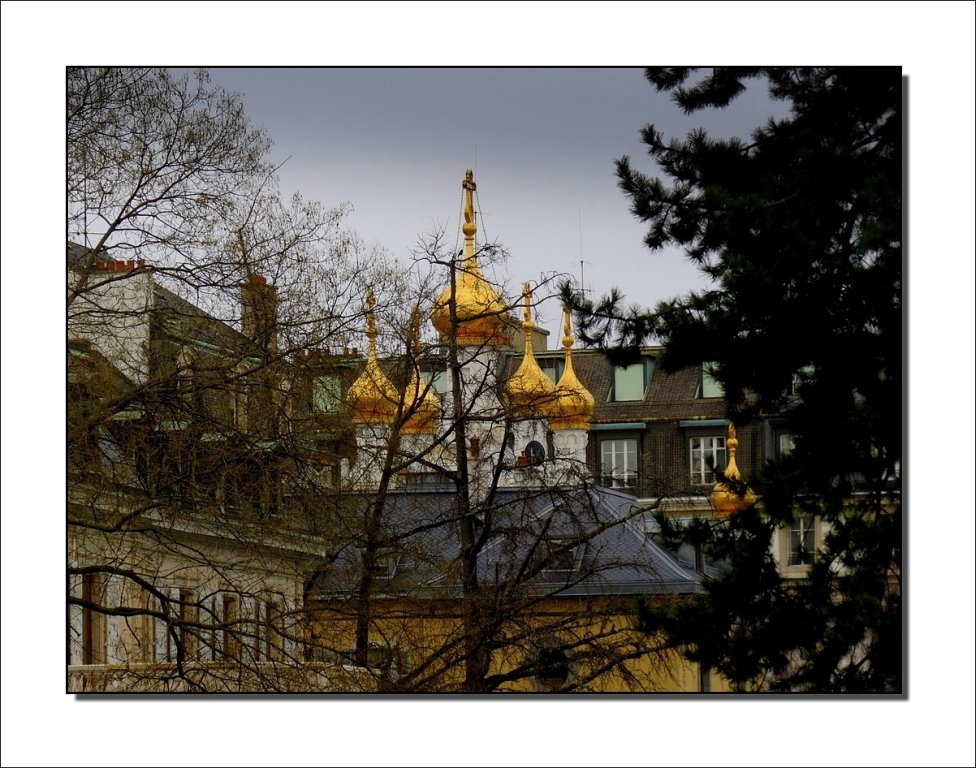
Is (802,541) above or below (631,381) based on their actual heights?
below

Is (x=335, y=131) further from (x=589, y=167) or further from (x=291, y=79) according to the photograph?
(x=589, y=167)

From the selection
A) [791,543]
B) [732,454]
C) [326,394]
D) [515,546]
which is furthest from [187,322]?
[791,543]

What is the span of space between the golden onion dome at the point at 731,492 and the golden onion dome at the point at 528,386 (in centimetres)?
93

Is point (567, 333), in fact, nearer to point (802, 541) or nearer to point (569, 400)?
point (569, 400)

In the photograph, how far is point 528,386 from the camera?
28.5 ft

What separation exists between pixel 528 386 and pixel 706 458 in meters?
1.20

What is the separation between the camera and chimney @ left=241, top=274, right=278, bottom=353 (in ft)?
26.7

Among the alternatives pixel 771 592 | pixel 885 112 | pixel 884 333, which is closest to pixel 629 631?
pixel 771 592

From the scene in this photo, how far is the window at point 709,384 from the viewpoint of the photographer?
24.0ft

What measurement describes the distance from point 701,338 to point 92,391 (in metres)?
2.33

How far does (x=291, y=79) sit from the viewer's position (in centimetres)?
752

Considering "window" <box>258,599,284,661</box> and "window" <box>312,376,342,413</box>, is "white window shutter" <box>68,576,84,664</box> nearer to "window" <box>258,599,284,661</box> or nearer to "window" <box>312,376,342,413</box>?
"window" <box>258,599,284,661</box>

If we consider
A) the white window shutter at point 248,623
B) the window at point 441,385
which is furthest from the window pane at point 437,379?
the white window shutter at point 248,623

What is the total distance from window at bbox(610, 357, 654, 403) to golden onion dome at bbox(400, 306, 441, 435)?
1.28 meters
